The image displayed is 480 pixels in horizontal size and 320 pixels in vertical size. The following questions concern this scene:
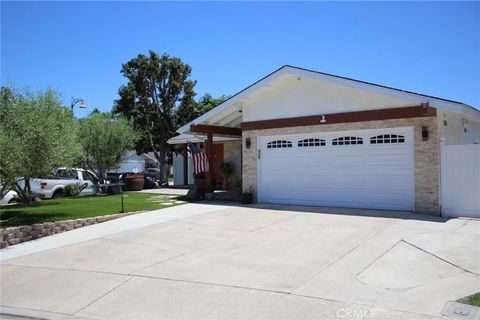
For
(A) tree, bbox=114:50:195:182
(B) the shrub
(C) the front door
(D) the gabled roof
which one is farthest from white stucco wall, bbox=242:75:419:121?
(A) tree, bbox=114:50:195:182

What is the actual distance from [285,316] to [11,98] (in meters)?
10.1

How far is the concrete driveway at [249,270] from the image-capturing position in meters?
5.67

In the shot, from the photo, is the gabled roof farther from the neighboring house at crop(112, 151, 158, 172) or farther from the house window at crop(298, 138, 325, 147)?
the neighboring house at crop(112, 151, 158, 172)

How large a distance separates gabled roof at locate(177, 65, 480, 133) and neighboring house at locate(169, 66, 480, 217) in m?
0.03

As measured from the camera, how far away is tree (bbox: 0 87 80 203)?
425 inches

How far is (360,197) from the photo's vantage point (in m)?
13.9

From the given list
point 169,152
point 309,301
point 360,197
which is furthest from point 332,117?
point 169,152

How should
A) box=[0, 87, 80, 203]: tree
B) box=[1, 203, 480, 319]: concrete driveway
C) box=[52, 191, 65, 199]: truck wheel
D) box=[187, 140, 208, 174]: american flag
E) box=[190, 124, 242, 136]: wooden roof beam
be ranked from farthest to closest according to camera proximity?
1. box=[52, 191, 65, 199]: truck wheel
2. box=[187, 140, 208, 174]: american flag
3. box=[190, 124, 242, 136]: wooden roof beam
4. box=[0, 87, 80, 203]: tree
5. box=[1, 203, 480, 319]: concrete driveway

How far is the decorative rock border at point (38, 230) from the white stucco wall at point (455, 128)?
33.4 ft

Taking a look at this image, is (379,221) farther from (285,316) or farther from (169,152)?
(169,152)

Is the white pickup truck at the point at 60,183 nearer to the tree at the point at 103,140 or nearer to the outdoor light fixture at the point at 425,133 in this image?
the tree at the point at 103,140

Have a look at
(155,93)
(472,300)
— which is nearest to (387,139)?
(472,300)

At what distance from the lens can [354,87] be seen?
1332 centimetres

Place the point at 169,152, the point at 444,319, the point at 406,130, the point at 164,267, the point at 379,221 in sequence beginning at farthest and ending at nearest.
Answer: the point at 169,152 → the point at 406,130 → the point at 379,221 → the point at 164,267 → the point at 444,319
